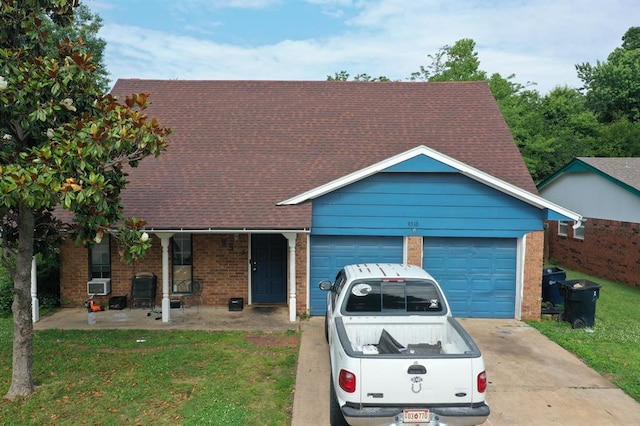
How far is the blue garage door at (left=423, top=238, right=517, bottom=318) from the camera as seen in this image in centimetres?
1105

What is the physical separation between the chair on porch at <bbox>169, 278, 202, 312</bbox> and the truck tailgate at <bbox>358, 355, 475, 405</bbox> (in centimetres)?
762

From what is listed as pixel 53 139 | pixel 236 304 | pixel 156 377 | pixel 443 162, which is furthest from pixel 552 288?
pixel 53 139

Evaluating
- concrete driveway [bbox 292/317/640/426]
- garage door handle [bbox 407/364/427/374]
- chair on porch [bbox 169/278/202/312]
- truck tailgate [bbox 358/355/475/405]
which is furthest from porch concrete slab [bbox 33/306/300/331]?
garage door handle [bbox 407/364/427/374]

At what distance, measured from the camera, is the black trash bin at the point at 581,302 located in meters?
10.1

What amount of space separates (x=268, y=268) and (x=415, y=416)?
24.6 feet

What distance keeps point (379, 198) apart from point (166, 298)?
5.49 metres

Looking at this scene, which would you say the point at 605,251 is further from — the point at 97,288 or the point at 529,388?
the point at 97,288

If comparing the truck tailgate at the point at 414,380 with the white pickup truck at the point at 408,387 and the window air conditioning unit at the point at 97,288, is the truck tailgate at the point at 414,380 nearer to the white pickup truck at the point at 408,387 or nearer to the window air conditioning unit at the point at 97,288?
the white pickup truck at the point at 408,387

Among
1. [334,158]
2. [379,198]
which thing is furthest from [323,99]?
[379,198]

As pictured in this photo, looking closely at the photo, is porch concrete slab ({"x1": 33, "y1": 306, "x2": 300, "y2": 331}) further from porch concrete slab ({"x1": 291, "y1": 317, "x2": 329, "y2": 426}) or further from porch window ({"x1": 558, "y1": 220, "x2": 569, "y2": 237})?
porch window ({"x1": 558, "y1": 220, "x2": 569, "y2": 237})

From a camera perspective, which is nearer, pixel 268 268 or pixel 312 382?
pixel 312 382

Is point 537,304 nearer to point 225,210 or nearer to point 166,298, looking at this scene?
point 225,210

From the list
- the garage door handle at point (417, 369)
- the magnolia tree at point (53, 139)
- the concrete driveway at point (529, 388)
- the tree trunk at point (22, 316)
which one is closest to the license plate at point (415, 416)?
the garage door handle at point (417, 369)

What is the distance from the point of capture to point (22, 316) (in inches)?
257
